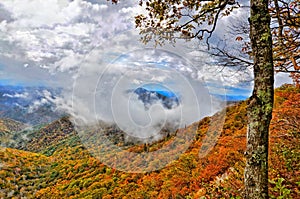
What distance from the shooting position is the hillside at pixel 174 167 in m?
6.65

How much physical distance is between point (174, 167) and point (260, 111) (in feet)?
64.7

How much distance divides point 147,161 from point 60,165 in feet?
253

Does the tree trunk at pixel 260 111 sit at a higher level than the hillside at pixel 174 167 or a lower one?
higher

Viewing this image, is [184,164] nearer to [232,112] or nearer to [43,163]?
[232,112]

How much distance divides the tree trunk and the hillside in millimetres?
1056

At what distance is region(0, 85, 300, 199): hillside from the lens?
665 centimetres

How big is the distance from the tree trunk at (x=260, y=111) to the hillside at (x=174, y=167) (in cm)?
106

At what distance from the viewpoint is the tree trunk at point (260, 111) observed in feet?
9.71

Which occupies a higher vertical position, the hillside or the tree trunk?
the tree trunk

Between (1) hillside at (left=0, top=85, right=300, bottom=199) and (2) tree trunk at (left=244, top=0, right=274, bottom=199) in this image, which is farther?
(1) hillside at (left=0, top=85, right=300, bottom=199)

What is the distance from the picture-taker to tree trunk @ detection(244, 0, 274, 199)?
9.71 ft

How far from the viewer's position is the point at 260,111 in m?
3.02

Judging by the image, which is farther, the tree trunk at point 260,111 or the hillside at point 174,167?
the hillside at point 174,167

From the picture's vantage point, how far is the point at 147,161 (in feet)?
57.3
